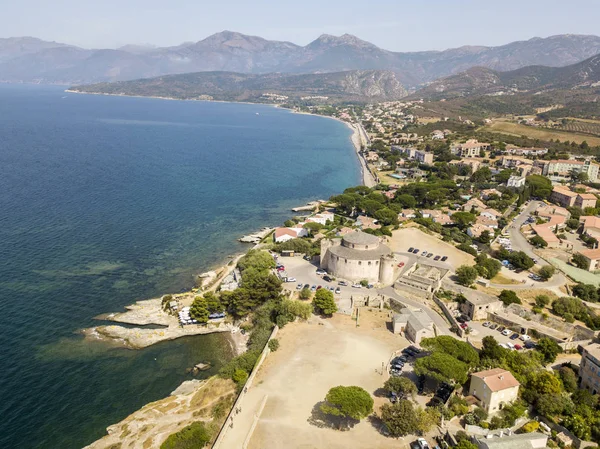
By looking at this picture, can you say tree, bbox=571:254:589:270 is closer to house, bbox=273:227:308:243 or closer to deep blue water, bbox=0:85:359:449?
house, bbox=273:227:308:243

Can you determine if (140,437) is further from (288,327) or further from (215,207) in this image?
(215,207)

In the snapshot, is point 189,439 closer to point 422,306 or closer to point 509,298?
point 422,306

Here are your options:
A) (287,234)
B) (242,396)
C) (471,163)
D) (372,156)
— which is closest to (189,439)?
(242,396)

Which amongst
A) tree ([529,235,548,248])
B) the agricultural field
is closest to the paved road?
tree ([529,235,548,248])

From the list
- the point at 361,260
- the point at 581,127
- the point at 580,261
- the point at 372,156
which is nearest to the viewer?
the point at 361,260

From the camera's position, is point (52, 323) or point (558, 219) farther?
point (558, 219)

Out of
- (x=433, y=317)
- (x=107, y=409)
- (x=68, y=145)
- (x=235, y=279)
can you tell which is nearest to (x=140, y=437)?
(x=107, y=409)
